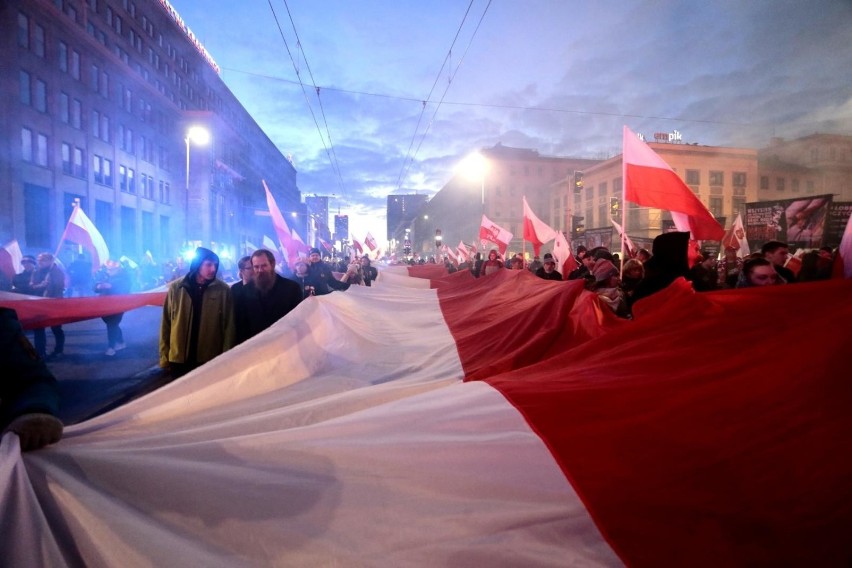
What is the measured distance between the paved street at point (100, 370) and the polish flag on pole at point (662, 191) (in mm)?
6678

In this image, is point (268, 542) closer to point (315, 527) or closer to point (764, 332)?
point (315, 527)

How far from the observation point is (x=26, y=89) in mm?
28156

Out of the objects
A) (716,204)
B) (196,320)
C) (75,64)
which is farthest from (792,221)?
(716,204)

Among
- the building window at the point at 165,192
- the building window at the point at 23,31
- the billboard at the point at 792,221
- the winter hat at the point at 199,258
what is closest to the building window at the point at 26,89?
the building window at the point at 23,31

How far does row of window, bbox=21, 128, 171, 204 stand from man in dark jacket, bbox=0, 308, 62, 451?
3482cm

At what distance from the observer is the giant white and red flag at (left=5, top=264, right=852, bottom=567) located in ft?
4.86

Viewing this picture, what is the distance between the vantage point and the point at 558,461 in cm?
A: 178

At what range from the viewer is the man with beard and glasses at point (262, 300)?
5090 mm

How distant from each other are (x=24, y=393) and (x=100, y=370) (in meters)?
6.96

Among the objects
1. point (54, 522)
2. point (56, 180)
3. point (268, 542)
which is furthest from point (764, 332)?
point (56, 180)

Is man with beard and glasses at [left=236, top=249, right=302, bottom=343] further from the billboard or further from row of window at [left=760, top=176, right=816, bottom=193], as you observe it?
row of window at [left=760, top=176, right=816, bottom=193]

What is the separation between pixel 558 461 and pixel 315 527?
91cm

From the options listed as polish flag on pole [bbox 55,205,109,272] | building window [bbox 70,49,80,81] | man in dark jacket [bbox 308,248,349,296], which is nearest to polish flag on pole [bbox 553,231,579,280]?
man in dark jacket [bbox 308,248,349,296]

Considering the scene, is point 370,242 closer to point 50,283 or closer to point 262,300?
point 50,283
